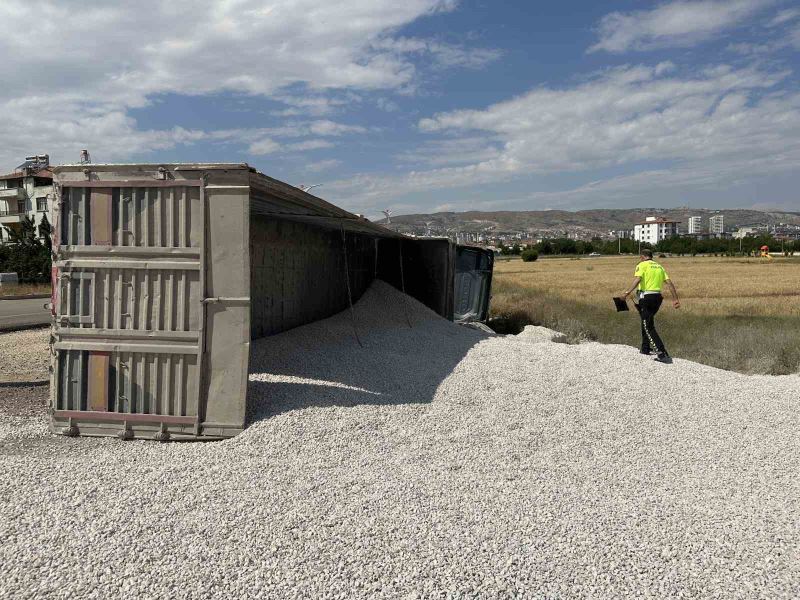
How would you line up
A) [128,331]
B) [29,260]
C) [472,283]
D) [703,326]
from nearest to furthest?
[128,331] → [703,326] → [472,283] → [29,260]

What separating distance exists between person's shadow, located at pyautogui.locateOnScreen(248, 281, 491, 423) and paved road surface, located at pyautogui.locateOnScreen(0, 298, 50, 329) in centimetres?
719

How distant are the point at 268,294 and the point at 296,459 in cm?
497

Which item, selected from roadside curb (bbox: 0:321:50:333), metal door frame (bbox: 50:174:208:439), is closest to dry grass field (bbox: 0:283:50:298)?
roadside curb (bbox: 0:321:50:333)

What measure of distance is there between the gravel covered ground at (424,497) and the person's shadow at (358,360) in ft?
0.21

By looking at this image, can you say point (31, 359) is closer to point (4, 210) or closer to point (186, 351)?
point (186, 351)

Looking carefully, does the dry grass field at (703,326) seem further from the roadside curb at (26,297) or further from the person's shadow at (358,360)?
the roadside curb at (26,297)

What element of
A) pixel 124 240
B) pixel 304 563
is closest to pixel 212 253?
pixel 124 240

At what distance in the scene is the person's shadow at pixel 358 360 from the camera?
709cm

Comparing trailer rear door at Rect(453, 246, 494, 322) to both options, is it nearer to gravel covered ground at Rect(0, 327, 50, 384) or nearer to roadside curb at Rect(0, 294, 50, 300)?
gravel covered ground at Rect(0, 327, 50, 384)

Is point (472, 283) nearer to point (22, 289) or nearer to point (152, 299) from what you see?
point (152, 299)

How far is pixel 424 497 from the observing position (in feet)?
16.0

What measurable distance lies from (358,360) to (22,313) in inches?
543

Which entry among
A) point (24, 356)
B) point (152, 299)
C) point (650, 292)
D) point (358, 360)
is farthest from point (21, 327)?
Result: point (650, 292)

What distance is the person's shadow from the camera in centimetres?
709
